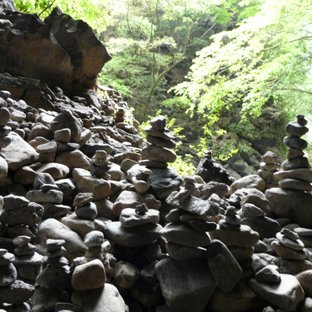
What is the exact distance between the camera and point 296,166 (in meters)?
4.33

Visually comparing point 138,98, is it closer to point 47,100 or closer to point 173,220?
point 47,100

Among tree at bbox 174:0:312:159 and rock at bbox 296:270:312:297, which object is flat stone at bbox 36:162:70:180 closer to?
rock at bbox 296:270:312:297

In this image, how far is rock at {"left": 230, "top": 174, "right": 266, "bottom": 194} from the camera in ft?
16.9

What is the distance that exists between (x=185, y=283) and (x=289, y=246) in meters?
1.06

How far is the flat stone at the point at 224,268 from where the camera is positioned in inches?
108

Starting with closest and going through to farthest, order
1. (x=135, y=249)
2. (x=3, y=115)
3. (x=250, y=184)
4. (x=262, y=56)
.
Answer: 1. (x=135, y=249)
2. (x=3, y=115)
3. (x=250, y=184)
4. (x=262, y=56)

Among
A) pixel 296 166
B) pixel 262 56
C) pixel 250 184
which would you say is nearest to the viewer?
pixel 296 166

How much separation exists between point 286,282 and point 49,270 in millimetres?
1796

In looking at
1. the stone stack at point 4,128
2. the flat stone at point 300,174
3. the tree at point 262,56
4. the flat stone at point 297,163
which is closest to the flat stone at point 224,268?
the flat stone at point 300,174

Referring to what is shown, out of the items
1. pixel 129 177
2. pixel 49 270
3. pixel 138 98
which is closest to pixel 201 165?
pixel 129 177

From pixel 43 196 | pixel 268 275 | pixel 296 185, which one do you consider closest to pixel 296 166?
pixel 296 185

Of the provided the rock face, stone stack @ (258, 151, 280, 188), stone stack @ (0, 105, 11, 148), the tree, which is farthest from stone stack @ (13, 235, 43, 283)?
the tree

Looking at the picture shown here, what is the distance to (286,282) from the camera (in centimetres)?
282

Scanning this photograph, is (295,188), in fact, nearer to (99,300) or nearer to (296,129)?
(296,129)
